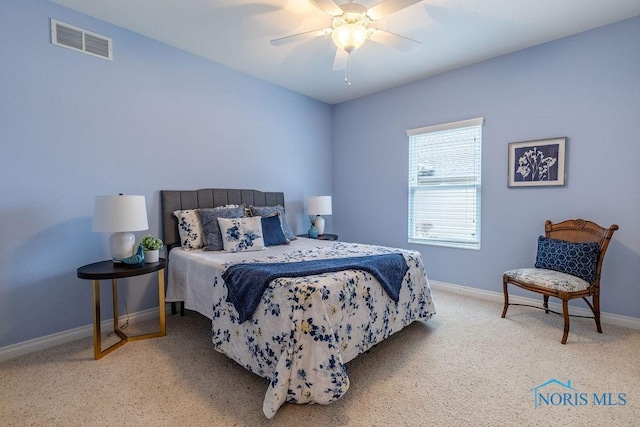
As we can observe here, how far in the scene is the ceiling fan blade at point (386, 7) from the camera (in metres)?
1.90

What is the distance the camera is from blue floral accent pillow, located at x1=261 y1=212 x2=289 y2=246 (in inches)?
127

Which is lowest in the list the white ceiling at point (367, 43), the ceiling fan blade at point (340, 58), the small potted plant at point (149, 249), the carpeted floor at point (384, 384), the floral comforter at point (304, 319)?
the carpeted floor at point (384, 384)

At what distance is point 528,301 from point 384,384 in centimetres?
224

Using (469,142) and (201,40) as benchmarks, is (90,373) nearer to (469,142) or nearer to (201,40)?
(201,40)

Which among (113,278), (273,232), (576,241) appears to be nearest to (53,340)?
(113,278)

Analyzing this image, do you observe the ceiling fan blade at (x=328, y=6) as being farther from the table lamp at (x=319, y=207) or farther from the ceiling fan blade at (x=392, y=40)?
the table lamp at (x=319, y=207)

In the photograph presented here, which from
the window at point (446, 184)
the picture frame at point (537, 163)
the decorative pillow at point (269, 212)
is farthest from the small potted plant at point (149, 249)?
the picture frame at point (537, 163)

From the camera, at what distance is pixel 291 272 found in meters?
1.93

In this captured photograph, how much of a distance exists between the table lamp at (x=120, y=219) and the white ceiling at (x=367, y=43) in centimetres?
158

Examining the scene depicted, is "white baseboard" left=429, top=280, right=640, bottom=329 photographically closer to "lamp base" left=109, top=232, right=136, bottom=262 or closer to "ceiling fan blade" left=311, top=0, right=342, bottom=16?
"ceiling fan blade" left=311, top=0, right=342, bottom=16

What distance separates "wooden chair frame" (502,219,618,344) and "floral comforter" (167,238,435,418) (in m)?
0.94

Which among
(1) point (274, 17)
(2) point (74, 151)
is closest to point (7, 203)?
(2) point (74, 151)

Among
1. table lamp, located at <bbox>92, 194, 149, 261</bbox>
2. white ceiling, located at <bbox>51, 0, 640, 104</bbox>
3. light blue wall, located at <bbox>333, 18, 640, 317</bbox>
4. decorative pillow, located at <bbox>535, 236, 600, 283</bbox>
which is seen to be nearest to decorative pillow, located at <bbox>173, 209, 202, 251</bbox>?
table lamp, located at <bbox>92, 194, 149, 261</bbox>

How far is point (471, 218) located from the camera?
3629mm
